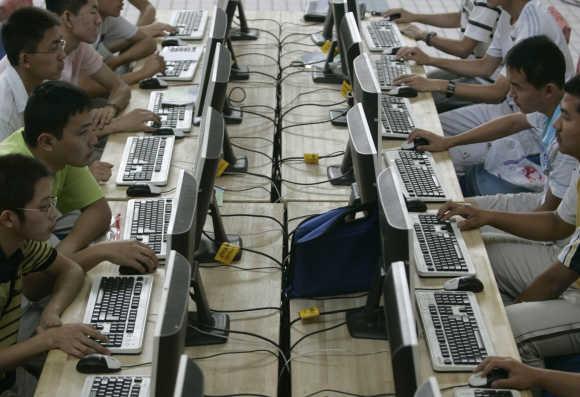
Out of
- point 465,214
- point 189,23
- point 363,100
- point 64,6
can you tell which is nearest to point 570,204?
point 465,214

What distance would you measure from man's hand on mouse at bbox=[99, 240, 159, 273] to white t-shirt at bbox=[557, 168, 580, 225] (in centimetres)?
149

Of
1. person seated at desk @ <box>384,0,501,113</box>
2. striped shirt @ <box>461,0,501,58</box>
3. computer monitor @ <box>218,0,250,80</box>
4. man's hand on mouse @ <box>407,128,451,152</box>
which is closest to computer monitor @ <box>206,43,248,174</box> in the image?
man's hand on mouse @ <box>407,128,451,152</box>

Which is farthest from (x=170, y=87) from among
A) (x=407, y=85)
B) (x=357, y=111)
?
(x=357, y=111)

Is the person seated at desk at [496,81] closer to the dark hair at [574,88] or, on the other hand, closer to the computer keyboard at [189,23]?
the dark hair at [574,88]

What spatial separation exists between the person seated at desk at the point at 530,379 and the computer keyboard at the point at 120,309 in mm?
1022

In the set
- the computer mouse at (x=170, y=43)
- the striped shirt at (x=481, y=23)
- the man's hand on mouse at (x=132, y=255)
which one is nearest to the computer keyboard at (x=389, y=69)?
the striped shirt at (x=481, y=23)

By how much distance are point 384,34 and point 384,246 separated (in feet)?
8.23

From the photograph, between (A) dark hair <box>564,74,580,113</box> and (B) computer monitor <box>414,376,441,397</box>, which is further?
(A) dark hair <box>564,74,580,113</box>

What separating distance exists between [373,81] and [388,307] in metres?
1.21

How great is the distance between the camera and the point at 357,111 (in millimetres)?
2652

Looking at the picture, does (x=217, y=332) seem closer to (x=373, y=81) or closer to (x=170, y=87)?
(x=373, y=81)

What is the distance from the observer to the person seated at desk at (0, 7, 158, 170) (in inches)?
122

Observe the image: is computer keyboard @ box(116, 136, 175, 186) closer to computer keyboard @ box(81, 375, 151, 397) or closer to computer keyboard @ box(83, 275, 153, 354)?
computer keyboard @ box(83, 275, 153, 354)

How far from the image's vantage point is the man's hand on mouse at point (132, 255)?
2545mm
